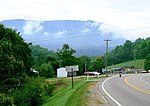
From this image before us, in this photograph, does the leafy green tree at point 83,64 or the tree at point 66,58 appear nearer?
the tree at point 66,58

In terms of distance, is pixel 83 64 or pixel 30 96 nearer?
pixel 30 96

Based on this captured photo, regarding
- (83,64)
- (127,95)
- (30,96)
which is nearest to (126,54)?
(83,64)

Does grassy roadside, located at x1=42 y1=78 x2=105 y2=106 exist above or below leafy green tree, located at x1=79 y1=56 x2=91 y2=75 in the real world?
below

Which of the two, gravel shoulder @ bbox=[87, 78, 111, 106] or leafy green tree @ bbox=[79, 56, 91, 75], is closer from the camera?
gravel shoulder @ bbox=[87, 78, 111, 106]

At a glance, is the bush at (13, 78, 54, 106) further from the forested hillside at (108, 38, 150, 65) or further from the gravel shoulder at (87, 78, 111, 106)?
the forested hillside at (108, 38, 150, 65)

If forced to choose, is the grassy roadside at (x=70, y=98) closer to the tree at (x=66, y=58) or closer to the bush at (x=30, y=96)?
the bush at (x=30, y=96)

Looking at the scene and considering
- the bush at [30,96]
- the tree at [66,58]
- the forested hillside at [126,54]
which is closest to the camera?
the bush at [30,96]

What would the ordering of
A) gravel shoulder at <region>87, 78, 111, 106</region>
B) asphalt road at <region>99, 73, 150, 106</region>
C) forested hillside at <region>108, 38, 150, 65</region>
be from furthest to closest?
forested hillside at <region>108, 38, 150, 65</region> → asphalt road at <region>99, 73, 150, 106</region> → gravel shoulder at <region>87, 78, 111, 106</region>

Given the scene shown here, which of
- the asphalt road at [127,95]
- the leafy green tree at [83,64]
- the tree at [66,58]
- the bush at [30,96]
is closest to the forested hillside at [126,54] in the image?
the leafy green tree at [83,64]

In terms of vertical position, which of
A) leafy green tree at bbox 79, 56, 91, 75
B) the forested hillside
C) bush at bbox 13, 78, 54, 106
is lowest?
bush at bbox 13, 78, 54, 106

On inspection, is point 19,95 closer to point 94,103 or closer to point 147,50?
point 94,103

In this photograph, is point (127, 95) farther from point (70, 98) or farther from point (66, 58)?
point (66, 58)

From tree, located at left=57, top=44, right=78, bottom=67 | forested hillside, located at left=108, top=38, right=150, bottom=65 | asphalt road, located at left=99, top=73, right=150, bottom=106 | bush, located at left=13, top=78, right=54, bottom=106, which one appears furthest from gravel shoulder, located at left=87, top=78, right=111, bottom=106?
forested hillside, located at left=108, top=38, right=150, bottom=65

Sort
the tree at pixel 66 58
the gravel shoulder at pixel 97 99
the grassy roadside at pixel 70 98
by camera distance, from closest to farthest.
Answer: the gravel shoulder at pixel 97 99 < the grassy roadside at pixel 70 98 < the tree at pixel 66 58
